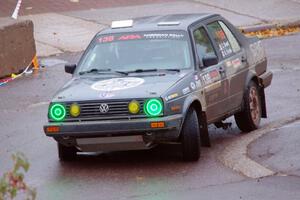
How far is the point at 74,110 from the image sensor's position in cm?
955

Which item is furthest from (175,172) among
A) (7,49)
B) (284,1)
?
(284,1)

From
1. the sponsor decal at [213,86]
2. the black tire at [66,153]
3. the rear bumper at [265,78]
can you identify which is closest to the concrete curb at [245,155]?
the rear bumper at [265,78]

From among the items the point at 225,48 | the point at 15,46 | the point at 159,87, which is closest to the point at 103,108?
the point at 159,87

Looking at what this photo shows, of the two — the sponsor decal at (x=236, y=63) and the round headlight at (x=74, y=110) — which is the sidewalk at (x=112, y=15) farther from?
the round headlight at (x=74, y=110)

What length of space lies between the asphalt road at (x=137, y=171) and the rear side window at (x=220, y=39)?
1085 millimetres

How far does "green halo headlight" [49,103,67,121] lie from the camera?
9.59m

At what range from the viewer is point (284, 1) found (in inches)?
994

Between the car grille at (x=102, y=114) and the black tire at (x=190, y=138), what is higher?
the car grille at (x=102, y=114)

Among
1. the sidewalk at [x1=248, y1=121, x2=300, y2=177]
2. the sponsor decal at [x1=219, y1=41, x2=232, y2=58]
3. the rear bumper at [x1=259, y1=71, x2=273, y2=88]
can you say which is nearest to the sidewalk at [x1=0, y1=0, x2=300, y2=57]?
the rear bumper at [x1=259, y1=71, x2=273, y2=88]

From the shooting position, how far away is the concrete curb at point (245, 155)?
30.3ft

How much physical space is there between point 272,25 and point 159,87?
41.9 feet

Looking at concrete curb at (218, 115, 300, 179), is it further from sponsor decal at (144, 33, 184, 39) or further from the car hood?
sponsor decal at (144, 33, 184, 39)

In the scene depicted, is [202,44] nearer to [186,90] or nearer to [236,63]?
[236,63]

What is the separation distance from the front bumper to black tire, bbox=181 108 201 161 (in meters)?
0.17
